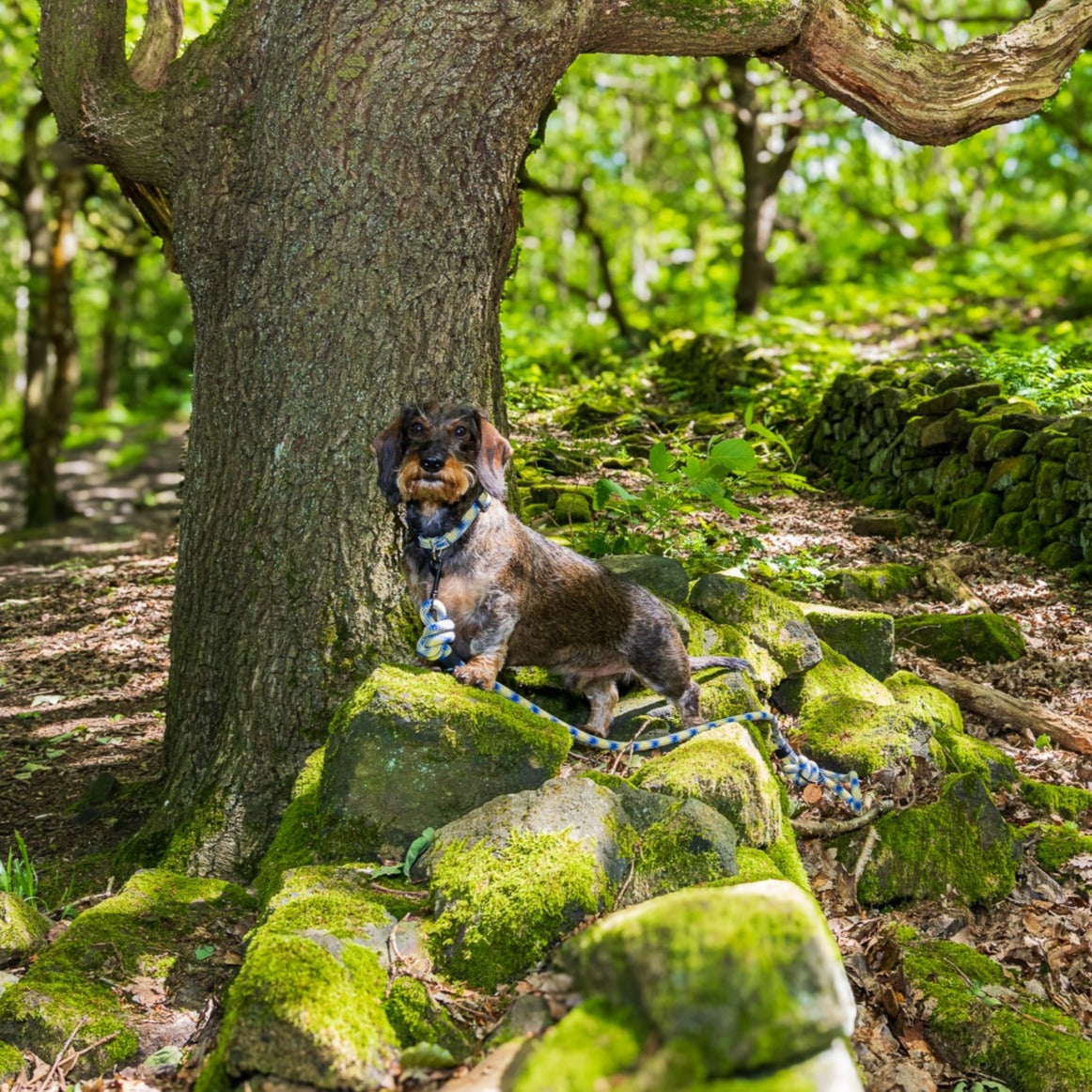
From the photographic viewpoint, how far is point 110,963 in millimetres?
4016

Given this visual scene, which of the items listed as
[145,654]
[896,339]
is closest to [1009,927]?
[145,654]

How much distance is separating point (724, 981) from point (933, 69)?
594cm

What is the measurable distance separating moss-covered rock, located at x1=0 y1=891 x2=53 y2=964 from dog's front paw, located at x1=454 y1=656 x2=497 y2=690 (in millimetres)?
2032

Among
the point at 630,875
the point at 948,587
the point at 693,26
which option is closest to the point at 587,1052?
the point at 630,875

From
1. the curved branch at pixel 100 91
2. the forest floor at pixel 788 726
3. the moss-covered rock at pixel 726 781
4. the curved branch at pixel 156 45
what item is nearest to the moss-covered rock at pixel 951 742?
the forest floor at pixel 788 726

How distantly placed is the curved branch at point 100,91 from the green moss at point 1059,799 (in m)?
6.05

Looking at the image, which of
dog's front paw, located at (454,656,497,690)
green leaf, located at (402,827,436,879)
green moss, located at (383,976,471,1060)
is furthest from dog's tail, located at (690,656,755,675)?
green moss, located at (383,976,471,1060)

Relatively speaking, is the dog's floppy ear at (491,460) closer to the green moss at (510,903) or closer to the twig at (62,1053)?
the green moss at (510,903)

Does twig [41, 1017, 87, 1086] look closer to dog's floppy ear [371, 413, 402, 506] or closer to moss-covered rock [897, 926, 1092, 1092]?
dog's floppy ear [371, 413, 402, 506]

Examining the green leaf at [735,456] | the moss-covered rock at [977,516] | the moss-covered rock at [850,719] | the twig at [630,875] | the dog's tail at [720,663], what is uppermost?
the green leaf at [735,456]

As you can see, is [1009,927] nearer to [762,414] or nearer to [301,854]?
[301,854]

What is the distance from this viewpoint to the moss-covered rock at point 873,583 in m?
8.41

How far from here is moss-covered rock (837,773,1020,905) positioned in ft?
17.7

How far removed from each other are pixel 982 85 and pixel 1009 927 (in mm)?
4836
